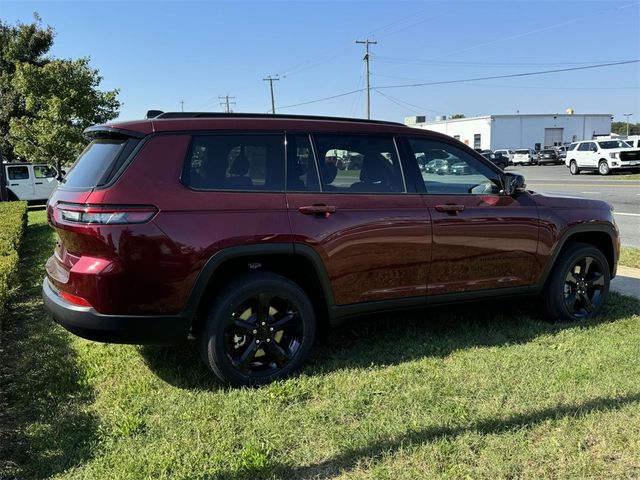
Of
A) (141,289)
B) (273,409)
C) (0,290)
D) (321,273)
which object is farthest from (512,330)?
(0,290)

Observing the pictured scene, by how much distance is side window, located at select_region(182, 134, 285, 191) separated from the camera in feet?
11.7

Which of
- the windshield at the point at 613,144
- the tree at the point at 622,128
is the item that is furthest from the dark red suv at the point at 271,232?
the tree at the point at 622,128

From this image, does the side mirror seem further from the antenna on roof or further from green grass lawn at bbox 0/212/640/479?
the antenna on roof

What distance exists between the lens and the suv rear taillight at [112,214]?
10.6ft

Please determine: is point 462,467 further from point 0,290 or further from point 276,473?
point 0,290

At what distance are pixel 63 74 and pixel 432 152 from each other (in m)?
23.4

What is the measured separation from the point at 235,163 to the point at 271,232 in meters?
0.54

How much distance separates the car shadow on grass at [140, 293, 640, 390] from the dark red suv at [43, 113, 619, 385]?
1.14 ft

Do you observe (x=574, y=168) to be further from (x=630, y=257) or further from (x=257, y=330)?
(x=257, y=330)

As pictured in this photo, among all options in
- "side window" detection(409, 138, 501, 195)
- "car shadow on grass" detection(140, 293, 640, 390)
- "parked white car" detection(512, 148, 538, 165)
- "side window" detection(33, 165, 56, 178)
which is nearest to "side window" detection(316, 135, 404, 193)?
"side window" detection(409, 138, 501, 195)

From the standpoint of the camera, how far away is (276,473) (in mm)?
2748

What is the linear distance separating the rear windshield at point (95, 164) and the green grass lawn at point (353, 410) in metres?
1.42

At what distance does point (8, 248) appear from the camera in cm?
702

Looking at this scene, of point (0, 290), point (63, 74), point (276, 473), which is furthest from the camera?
point (63, 74)
